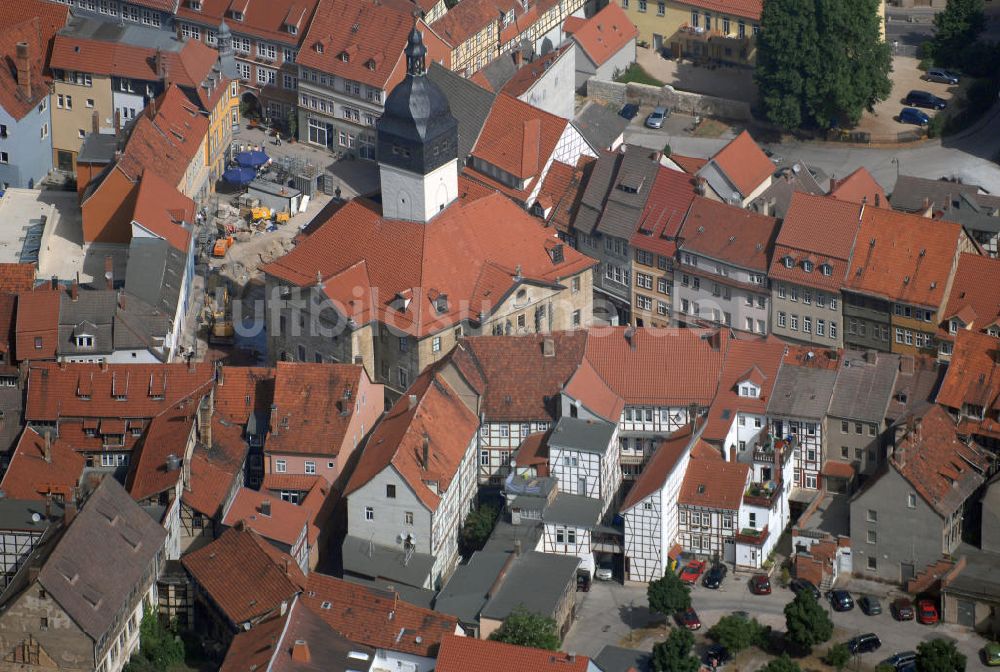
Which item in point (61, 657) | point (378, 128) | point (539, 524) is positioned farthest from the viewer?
point (378, 128)

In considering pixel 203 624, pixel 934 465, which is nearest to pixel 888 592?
pixel 934 465

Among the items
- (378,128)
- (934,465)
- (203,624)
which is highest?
(378,128)

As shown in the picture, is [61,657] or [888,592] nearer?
[61,657]

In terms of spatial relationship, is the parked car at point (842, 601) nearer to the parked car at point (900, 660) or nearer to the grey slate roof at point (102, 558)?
the parked car at point (900, 660)

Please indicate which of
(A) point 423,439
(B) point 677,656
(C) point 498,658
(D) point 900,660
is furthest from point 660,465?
(C) point 498,658

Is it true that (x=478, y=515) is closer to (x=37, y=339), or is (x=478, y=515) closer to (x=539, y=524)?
(x=539, y=524)

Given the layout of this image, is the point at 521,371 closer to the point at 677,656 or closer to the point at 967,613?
the point at 677,656

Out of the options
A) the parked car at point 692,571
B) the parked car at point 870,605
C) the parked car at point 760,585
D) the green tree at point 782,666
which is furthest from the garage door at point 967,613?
the parked car at point 692,571

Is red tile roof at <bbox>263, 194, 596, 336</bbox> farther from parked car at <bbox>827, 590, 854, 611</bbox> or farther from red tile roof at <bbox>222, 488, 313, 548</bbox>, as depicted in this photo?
parked car at <bbox>827, 590, 854, 611</bbox>
